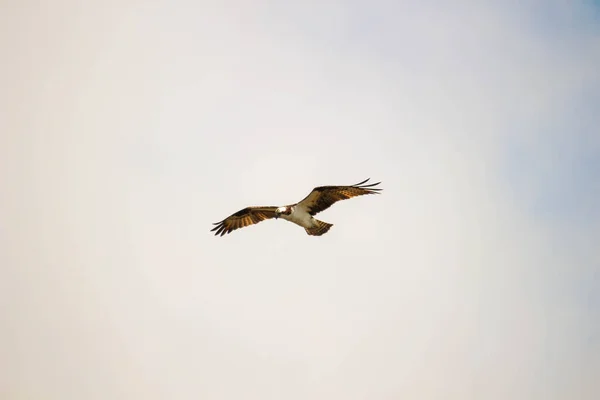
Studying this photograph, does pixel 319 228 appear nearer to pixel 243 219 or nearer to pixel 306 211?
pixel 306 211

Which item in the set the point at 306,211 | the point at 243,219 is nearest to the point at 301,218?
→ the point at 306,211

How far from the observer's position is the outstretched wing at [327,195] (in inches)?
691

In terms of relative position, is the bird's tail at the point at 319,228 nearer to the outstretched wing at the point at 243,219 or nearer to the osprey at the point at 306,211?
the osprey at the point at 306,211

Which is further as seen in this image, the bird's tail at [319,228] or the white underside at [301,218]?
the bird's tail at [319,228]

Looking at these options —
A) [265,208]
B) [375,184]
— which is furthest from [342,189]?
[265,208]

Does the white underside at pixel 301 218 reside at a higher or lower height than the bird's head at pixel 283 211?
lower

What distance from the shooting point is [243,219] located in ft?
65.6

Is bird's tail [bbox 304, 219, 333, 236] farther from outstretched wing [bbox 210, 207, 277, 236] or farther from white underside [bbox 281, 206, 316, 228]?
outstretched wing [bbox 210, 207, 277, 236]

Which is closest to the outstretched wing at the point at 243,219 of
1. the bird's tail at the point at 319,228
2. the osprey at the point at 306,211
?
the osprey at the point at 306,211

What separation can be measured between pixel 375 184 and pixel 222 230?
5937mm

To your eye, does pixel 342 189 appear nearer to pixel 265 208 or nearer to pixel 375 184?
pixel 375 184

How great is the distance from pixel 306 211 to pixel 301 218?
0.33 meters

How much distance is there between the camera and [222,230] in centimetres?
2005

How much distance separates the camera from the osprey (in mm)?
17891
